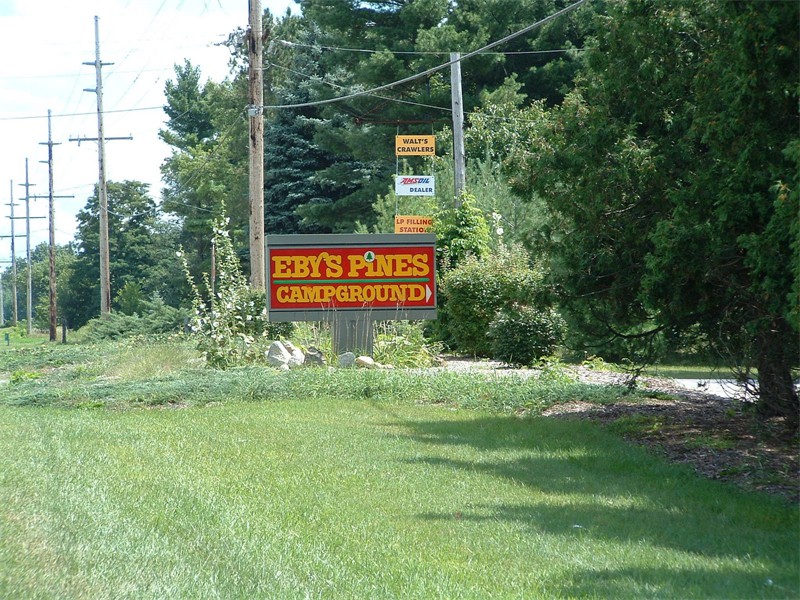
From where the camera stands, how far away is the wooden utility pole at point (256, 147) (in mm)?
24672

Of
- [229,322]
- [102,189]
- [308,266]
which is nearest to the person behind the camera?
[308,266]

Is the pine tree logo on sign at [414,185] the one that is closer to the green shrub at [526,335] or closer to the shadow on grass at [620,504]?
the green shrub at [526,335]

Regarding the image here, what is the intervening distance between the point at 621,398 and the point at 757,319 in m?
4.19

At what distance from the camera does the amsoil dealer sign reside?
765 inches

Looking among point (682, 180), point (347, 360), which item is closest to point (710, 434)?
point (682, 180)

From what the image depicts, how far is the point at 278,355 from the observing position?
741 inches

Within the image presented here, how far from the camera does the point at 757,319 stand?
9.77 m

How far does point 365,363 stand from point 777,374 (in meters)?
9.39

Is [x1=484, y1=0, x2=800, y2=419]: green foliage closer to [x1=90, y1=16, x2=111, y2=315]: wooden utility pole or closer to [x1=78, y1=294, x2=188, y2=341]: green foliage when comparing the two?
[x1=78, y1=294, x2=188, y2=341]: green foliage

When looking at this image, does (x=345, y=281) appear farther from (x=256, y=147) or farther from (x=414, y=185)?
(x=414, y=185)

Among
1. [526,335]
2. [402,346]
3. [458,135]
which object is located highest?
[458,135]

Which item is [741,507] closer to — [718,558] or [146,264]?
[718,558]

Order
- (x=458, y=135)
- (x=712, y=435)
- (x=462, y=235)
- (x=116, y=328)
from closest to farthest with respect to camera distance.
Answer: (x=712, y=435), (x=462, y=235), (x=458, y=135), (x=116, y=328)

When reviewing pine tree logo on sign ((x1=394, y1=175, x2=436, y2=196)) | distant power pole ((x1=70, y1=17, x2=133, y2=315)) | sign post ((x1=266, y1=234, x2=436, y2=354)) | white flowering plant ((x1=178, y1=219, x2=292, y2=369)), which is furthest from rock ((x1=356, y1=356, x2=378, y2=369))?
distant power pole ((x1=70, y1=17, x2=133, y2=315))
